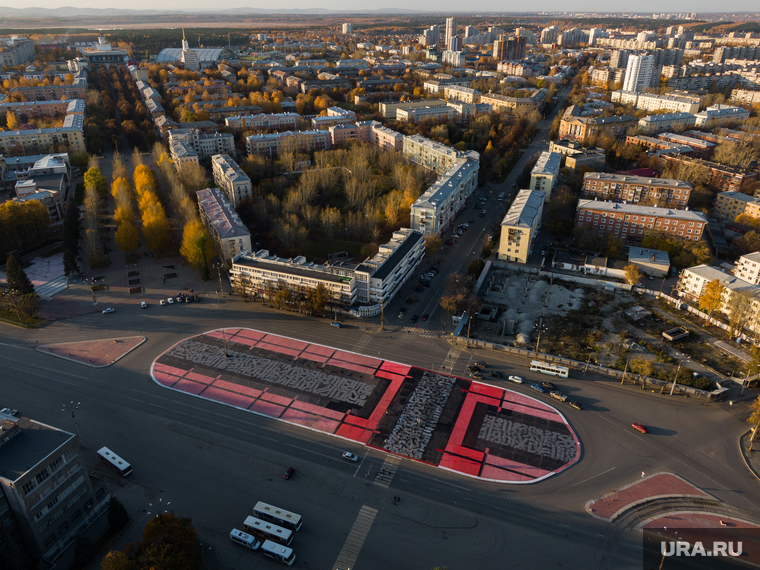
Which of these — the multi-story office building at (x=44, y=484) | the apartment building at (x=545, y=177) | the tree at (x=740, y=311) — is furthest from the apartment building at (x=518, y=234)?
the multi-story office building at (x=44, y=484)

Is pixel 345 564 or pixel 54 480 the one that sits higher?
pixel 54 480

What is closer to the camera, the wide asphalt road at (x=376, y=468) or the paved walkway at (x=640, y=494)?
the wide asphalt road at (x=376, y=468)

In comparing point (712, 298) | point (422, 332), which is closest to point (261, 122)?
point (422, 332)

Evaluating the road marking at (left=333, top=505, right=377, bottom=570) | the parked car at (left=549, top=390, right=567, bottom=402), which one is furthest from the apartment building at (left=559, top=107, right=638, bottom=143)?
the road marking at (left=333, top=505, right=377, bottom=570)

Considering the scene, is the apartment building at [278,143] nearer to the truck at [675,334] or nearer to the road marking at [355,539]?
the truck at [675,334]

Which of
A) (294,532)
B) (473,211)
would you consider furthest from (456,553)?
(473,211)

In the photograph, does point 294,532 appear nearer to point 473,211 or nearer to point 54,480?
point 54,480
